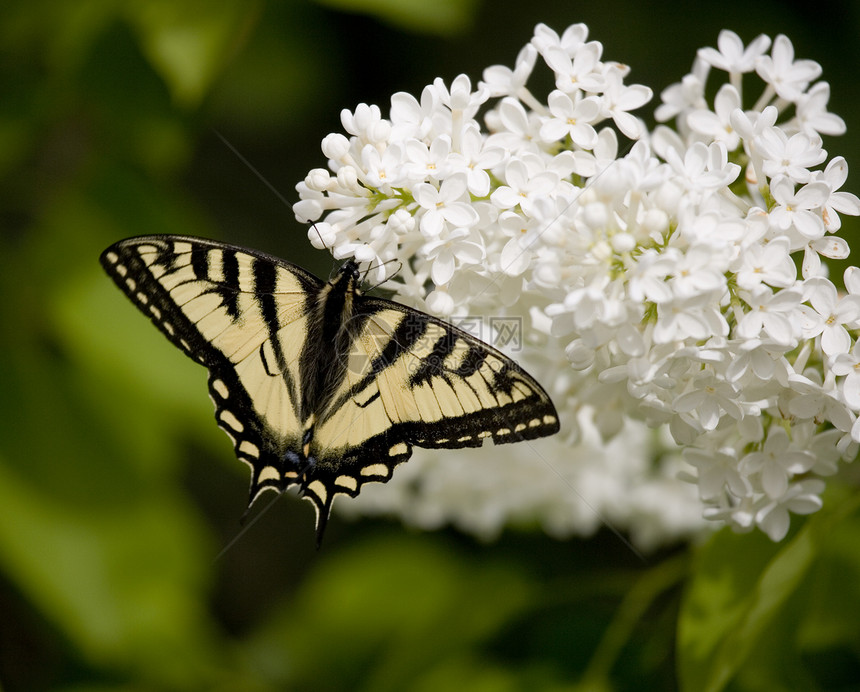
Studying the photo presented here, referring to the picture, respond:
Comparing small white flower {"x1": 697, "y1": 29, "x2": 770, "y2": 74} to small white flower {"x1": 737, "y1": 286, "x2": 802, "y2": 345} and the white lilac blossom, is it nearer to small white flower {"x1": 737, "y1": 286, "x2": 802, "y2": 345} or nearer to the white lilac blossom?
the white lilac blossom

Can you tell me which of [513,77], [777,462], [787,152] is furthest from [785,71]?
[777,462]

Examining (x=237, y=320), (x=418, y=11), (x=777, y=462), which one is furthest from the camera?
(x=418, y=11)

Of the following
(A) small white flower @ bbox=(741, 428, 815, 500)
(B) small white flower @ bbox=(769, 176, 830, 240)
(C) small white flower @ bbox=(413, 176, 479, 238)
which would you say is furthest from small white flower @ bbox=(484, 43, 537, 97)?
(A) small white flower @ bbox=(741, 428, 815, 500)

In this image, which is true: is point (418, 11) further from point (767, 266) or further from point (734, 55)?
point (767, 266)

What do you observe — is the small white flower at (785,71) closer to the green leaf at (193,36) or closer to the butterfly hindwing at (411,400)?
the butterfly hindwing at (411,400)

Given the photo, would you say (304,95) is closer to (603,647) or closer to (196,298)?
(196,298)
